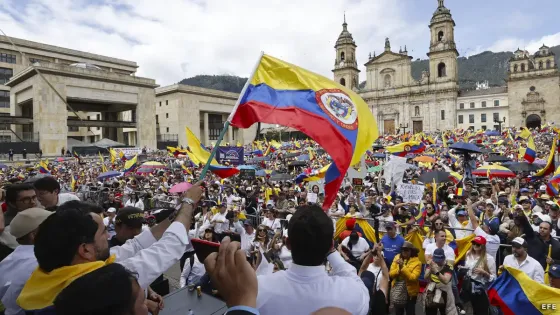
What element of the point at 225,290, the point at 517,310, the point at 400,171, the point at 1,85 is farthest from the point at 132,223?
the point at 1,85

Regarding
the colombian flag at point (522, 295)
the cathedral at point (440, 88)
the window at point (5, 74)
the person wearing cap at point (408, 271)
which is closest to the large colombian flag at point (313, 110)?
the person wearing cap at point (408, 271)

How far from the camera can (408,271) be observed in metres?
4.97

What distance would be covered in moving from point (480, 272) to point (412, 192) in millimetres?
4628

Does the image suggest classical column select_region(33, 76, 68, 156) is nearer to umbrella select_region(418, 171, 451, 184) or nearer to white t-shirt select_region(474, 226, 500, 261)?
umbrella select_region(418, 171, 451, 184)

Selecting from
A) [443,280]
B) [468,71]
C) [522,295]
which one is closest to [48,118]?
[443,280]

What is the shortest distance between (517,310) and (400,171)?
27.0 ft

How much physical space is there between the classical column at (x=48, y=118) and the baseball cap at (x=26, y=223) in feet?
Result: 132

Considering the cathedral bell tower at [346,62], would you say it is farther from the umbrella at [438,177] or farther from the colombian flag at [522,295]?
the colombian flag at [522,295]

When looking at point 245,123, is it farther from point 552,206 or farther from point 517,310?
point 552,206

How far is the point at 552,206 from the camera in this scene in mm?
7074

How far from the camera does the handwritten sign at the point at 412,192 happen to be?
9.22 meters

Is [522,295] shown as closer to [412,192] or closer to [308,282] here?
[308,282]

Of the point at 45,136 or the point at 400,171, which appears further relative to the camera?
the point at 45,136

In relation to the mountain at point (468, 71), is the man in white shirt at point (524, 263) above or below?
below
